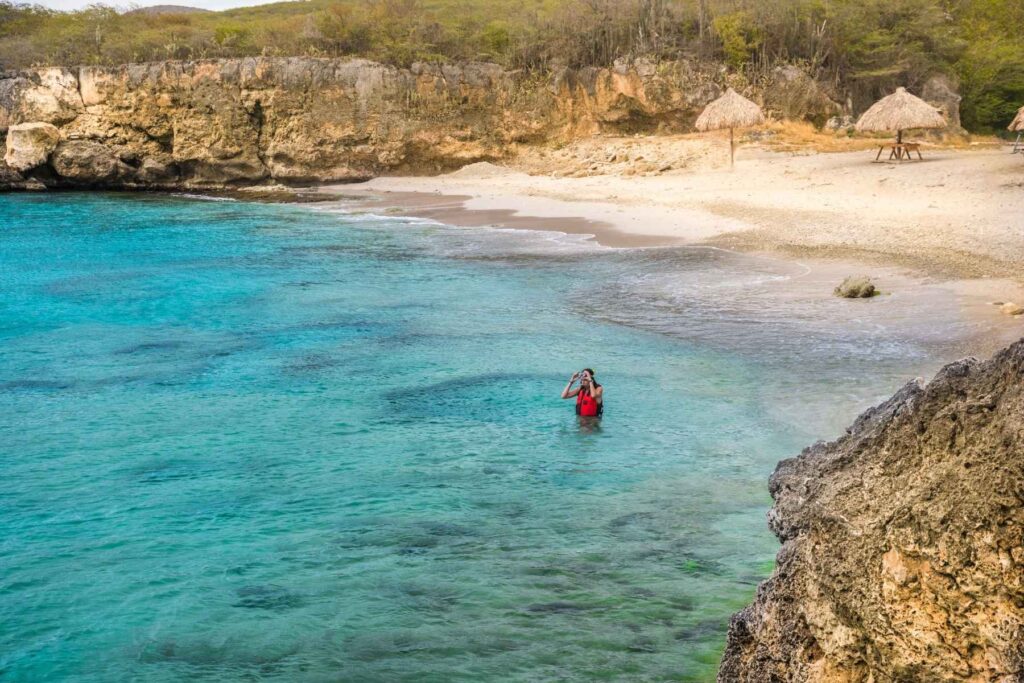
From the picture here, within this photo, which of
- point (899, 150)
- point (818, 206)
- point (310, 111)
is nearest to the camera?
point (818, 206)

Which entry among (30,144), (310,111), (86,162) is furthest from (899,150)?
(30,144)

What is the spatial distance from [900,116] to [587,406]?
24135 mm

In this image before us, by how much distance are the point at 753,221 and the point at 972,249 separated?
22.4 ft

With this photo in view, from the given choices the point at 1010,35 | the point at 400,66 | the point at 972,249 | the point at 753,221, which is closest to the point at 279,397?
the point at 972,249

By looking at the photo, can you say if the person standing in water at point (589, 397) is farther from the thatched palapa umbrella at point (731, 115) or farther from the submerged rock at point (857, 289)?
the thatched palapa umbrella at point (731, 115)

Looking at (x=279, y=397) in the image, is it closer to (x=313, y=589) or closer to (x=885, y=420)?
(x=313, y=589)

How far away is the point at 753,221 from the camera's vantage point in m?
25.0

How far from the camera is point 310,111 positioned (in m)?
42.1

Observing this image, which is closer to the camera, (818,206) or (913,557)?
(913,557)

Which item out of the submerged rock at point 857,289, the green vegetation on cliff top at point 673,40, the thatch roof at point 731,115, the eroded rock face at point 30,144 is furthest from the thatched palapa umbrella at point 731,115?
the eroded rock face at point 30,144

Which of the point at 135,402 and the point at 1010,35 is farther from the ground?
the point at 1010,35

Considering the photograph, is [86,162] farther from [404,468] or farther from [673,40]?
[404,468]

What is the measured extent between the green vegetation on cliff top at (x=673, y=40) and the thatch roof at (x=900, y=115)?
308 inches

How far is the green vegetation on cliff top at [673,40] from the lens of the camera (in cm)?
4006
